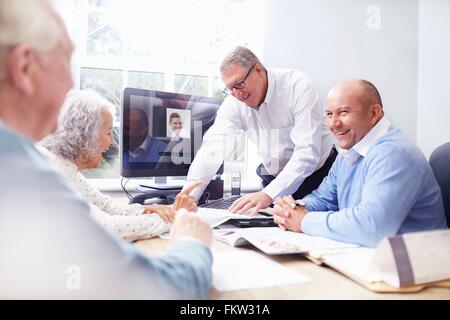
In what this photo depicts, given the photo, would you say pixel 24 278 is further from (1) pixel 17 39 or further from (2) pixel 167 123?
(2) pixel 167 123

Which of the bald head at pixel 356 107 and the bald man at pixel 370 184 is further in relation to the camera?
the bald head at pixel 356 107

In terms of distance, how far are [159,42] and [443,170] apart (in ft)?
3.75

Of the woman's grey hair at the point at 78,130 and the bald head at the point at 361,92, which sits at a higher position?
the bald head at the point at 361,92

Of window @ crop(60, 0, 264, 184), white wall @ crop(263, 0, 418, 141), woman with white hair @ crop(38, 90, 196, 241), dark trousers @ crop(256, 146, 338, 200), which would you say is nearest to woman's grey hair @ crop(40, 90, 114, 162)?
woman with white hair @ crop(38, 90, 196, 241)

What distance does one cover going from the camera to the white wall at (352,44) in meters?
1.44

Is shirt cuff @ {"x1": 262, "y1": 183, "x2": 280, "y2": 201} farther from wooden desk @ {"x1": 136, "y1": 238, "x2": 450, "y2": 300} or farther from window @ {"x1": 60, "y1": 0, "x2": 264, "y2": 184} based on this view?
wooden desk @ {"x1": 136, "y1": 238, "x2": 450, "y2": 300}

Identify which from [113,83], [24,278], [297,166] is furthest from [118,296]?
[113,83]

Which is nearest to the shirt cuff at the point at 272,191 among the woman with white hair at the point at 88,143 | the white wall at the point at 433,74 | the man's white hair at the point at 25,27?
the woman with white hair at the point at 88,143

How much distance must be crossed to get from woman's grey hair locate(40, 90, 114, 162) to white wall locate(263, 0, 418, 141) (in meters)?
1.05

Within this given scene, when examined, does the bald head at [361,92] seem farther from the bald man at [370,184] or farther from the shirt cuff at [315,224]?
the shirt cuff at [315,224]

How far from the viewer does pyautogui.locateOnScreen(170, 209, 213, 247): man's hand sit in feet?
1.70

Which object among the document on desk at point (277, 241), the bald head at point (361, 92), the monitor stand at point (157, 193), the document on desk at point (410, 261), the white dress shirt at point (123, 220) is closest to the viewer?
the document on desk at point (410, 261)

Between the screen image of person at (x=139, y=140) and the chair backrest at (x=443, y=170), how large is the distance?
96 cm

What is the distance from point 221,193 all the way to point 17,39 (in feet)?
3.79
